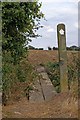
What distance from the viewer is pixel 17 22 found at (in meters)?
8.10

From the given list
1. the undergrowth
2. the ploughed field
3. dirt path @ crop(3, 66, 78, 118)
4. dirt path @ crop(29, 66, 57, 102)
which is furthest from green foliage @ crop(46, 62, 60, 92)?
the ploughed field

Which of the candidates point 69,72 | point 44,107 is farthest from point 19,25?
point 44,107

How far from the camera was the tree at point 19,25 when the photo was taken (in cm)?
773

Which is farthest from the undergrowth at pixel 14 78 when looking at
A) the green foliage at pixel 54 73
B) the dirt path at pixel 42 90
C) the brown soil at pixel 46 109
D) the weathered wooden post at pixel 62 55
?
the weathered wooden post at pixel 62 55

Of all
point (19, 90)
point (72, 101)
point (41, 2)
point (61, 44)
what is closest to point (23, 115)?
point (72, 101)

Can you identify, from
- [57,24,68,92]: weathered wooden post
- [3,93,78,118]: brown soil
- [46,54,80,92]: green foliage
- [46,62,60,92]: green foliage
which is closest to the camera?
[3,93,78,118]: brown soil

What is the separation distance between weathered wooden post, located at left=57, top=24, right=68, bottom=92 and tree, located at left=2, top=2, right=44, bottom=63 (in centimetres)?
106

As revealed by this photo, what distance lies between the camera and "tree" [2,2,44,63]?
7730 mm

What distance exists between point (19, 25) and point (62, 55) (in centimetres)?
155

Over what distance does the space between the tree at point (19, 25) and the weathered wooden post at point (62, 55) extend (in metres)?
1.06

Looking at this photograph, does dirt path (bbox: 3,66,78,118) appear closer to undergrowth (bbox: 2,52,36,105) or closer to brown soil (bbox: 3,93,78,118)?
brown soil (bbox: 3,93,78,118)

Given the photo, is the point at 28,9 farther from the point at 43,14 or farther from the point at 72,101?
the point at 72,101

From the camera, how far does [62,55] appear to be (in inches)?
276

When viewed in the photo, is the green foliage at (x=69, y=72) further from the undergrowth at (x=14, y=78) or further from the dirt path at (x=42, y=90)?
the undergrowth at (x=14, y=78)
